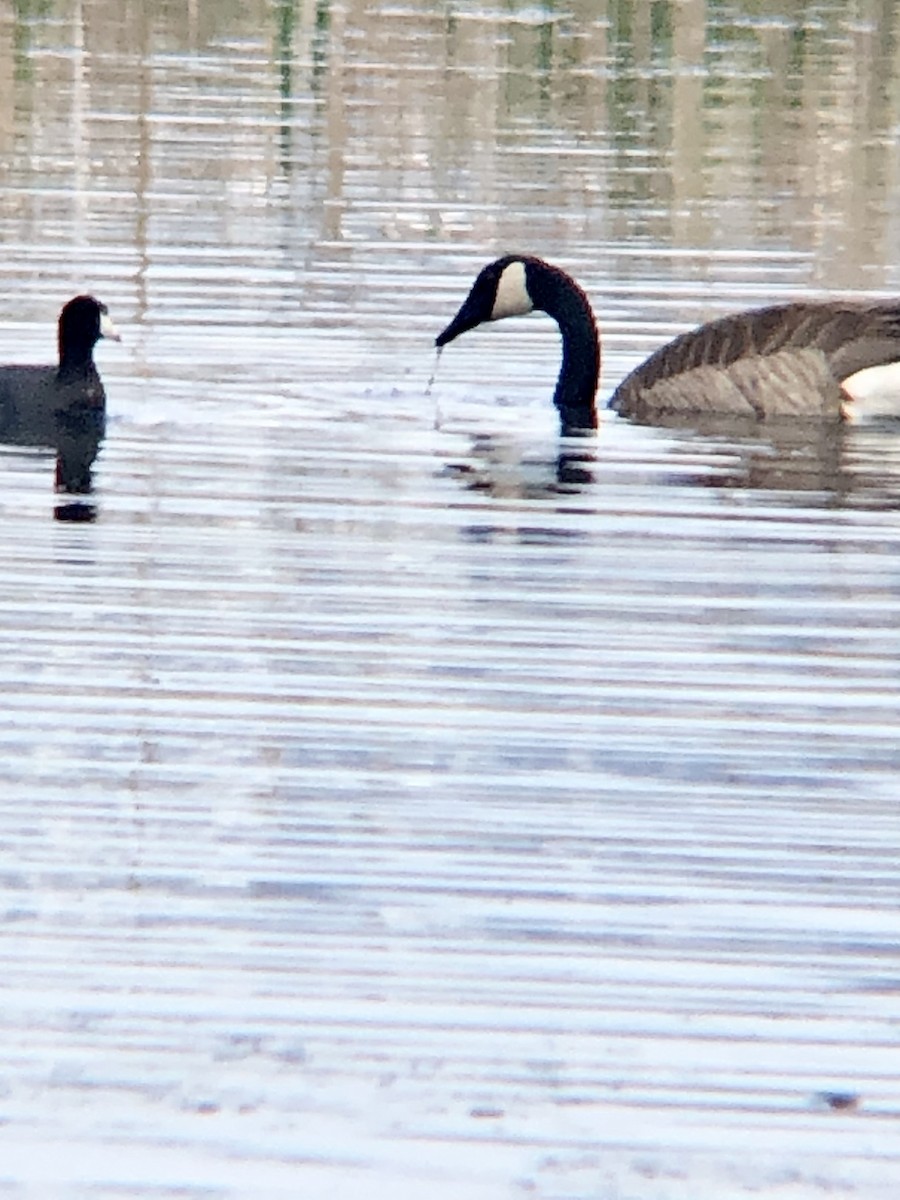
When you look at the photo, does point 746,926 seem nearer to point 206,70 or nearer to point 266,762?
point 266,762

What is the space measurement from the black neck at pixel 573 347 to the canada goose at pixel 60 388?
87.7 inches

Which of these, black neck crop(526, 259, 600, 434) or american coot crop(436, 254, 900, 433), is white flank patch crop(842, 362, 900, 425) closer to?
american coot crop(436, 254, 900, 433)

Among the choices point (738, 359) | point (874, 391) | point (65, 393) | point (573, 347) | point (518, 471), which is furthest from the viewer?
point (874, 391)

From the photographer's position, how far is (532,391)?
54.5 ft

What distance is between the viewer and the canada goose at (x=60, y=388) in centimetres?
1464

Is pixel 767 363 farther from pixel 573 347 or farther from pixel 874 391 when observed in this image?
pixel 573 347

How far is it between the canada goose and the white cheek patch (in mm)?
2821

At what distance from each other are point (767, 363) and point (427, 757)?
26.2 ft

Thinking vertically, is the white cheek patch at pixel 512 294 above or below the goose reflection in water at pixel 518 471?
above

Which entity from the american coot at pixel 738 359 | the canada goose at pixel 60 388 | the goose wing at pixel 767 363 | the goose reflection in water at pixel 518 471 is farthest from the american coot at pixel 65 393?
the goose wing at pixel 767 363

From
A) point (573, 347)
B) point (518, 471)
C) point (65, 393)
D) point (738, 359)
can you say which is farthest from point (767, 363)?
point (65, 393)

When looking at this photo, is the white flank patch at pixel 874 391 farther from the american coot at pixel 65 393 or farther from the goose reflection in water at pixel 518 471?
the american coot at pixel 65 393

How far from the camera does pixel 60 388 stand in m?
14.7

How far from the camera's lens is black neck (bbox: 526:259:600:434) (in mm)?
15961
